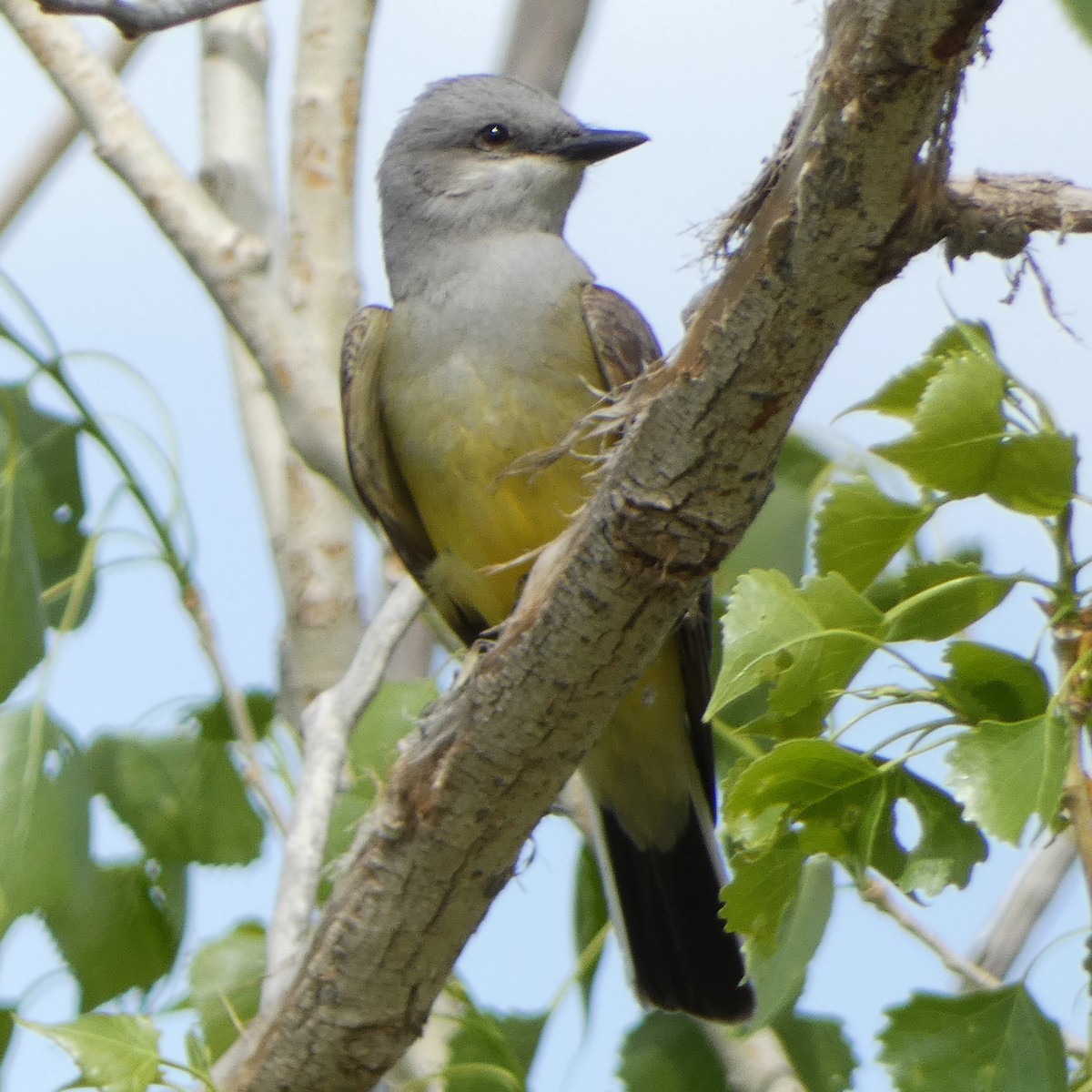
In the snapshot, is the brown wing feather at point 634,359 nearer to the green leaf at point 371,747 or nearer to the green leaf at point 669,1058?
the green leaf at point 371,747

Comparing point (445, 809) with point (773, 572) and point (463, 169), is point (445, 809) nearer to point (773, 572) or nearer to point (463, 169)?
point (773, 572)

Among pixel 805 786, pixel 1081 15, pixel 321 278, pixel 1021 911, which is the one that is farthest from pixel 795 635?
pixel 321 278

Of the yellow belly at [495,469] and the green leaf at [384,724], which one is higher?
the yellow belly at [495,469]

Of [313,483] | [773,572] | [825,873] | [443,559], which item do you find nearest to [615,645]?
[773,572]

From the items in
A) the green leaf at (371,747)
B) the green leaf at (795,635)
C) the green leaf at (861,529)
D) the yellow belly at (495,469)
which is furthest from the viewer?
the green leaf at (371,747)

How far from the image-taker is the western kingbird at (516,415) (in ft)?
12.3

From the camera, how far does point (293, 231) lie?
5160 millimetres

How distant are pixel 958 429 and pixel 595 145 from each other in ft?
7.20

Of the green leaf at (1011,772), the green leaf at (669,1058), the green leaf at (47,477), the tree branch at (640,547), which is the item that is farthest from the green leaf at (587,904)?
the green leaf at (1011,772)

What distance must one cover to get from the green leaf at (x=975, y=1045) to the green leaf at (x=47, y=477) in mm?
2208

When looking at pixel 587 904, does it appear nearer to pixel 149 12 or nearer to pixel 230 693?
pixel 230 693

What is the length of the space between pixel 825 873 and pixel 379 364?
1.84m

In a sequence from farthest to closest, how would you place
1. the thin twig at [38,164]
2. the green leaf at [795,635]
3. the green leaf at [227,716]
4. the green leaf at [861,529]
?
the thin twig at [38,164] → the green leaf at [227,716] → the green leaf at [861,529] → the green leaf at [795,635]

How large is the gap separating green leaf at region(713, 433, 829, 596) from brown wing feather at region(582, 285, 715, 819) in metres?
0.16
